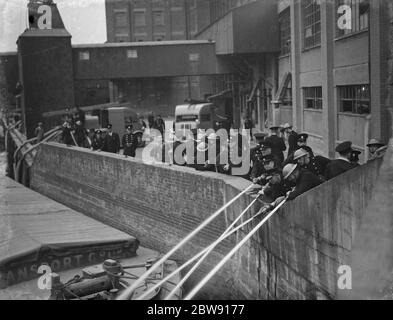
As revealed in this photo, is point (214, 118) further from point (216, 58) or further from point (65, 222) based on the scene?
point (65, 222)

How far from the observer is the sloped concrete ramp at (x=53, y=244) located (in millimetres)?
11953

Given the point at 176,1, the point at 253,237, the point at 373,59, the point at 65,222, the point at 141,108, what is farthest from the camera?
the point at 176,1

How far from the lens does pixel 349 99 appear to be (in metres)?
15.6

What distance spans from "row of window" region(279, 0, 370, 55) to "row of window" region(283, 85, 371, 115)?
1436 mm

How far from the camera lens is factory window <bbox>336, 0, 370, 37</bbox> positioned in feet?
45.5

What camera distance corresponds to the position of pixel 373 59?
12867 millimetres

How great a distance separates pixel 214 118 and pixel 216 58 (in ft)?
15.5

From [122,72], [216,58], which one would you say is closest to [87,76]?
[122,72]

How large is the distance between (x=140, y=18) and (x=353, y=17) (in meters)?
38.3

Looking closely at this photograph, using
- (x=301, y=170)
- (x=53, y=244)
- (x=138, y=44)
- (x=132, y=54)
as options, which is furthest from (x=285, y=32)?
(x=301, y=170)

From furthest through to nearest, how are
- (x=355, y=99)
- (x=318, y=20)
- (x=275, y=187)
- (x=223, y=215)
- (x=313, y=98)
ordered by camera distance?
(x=313, y=98), (x=318, y=20), (x=355, y=99), (x=223, y=215), (x=275, y=187)

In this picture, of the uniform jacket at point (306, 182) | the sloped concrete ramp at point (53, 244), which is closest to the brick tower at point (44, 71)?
the sloped concrete ramp at point (53, 244)

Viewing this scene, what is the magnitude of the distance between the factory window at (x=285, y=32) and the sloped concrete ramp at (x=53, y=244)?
11.8m

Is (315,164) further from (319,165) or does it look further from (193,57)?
(193,57)
